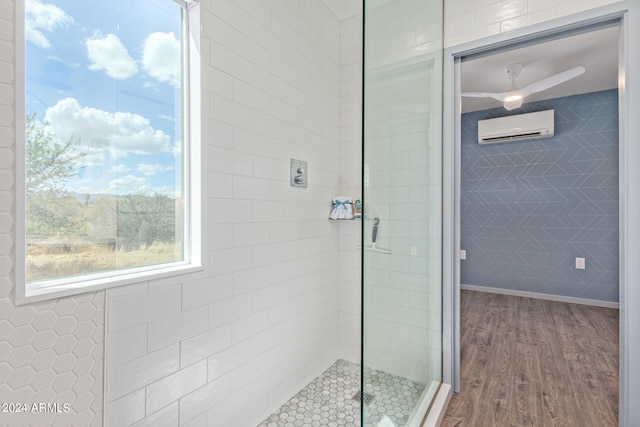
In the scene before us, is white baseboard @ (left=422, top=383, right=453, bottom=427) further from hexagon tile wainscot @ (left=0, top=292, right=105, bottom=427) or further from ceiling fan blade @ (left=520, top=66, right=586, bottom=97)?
ceiling fan blade @ (left=520, top=66, right=586, bottom=97)

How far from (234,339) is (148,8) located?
158cm

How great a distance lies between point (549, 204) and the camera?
12.6 ft

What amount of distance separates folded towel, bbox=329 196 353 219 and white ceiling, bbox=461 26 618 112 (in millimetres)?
1453

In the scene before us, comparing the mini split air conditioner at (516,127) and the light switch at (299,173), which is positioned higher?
the mini split air conditioner at (516,127)

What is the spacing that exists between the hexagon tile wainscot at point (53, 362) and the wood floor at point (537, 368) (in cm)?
165

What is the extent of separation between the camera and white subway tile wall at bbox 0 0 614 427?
938 mm

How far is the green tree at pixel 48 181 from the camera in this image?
101cm

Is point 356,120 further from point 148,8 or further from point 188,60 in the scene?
point 148,8

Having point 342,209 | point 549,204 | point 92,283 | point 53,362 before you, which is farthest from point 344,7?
point 549,204

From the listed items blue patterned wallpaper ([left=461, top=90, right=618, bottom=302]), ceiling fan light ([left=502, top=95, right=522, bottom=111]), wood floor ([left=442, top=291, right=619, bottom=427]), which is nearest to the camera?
wood floor ([left=442, top=291, right=619, bottom=427])

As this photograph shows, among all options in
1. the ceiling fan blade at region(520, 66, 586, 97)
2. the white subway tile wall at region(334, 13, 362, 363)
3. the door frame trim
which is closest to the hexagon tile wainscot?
the white subway tile wall at region(334, 13, 362, 363)

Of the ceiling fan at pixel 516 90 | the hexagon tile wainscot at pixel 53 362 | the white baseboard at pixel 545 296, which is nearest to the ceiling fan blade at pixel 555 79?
the ceiling fan at pixel 516 90

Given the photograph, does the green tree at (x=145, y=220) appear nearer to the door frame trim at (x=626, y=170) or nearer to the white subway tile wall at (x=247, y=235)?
the white subway tile wall at (x=247, y=235)

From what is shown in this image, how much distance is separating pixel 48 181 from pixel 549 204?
4.68m
